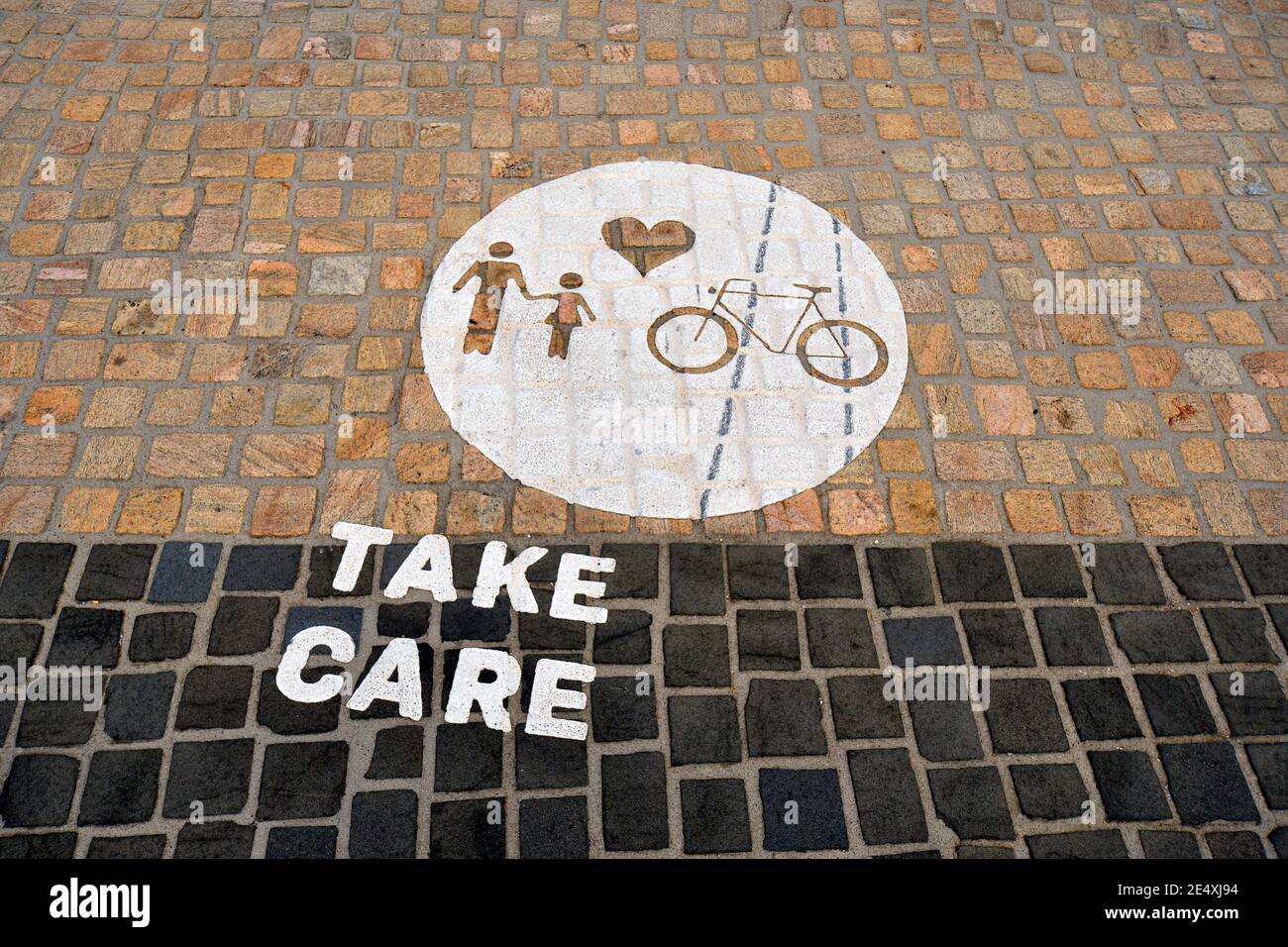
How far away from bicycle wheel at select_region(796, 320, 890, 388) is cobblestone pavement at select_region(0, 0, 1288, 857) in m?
0.23

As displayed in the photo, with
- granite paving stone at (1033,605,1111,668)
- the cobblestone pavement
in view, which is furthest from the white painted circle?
granite paving stone at (1033,605,1111,668)

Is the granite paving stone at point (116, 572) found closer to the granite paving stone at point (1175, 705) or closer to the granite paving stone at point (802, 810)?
the granite paving stone at point (802, 810)

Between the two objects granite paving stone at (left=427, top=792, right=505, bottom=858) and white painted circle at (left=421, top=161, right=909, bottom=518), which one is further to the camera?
white painted circle at (left=421, top=161, right=909, bottom=518)

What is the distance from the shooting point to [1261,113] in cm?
670

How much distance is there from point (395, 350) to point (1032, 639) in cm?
353

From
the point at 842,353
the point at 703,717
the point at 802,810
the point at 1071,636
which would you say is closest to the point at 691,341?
the point at 842,353

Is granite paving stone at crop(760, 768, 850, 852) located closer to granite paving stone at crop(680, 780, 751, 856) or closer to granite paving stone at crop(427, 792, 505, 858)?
granite paving stone at crop(680, 780, 751, 856)

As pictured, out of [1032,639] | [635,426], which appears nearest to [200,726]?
[635,426]

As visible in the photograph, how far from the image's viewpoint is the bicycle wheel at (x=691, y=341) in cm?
521

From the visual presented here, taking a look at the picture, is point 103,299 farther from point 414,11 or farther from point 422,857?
point 422,857

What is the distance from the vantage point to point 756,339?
5.33 meters

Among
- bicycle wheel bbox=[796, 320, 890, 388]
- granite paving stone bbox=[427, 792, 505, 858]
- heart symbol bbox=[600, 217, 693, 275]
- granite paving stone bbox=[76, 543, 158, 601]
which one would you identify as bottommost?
granite paving stone bbox=[427, 792, 505, 858]

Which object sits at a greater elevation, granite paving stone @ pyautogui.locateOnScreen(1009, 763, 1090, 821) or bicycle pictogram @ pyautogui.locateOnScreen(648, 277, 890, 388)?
bicycle pictogram @ pyautogui.locateOnScreen(648, 277, 890, 388)

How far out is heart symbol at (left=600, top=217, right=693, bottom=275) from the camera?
5.65 meters
